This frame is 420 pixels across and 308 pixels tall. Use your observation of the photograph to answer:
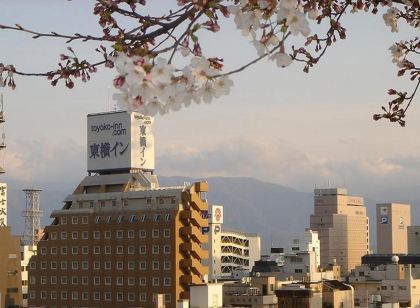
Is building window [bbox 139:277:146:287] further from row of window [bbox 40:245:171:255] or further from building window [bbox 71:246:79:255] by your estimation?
building window [bbox 71:246:79:255]

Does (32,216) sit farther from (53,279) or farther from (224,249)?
(53,279)

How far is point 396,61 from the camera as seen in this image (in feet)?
41.8

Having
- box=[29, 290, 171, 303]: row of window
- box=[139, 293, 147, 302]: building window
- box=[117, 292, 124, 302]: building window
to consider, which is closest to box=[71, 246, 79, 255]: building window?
box=[29, 290, 171, 303]: row of window

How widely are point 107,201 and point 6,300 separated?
17095 millimetres

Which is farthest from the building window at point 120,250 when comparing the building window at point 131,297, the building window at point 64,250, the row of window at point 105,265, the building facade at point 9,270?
the building facade at point 9,270

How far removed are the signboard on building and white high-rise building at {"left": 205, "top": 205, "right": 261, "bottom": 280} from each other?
62370 millimetres

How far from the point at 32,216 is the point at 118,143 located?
70445 millimetres

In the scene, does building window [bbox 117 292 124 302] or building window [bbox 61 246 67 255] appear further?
building window [bbox 61 246 67 255]

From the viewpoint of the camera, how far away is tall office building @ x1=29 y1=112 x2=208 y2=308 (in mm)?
105500

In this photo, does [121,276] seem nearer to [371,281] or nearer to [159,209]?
[159,209]

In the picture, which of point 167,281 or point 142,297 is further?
point 142,297

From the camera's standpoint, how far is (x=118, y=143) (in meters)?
117

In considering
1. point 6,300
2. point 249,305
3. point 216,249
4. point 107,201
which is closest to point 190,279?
point 249,305

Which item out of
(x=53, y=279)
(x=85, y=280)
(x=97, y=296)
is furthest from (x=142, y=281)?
(x=53, y=279)
